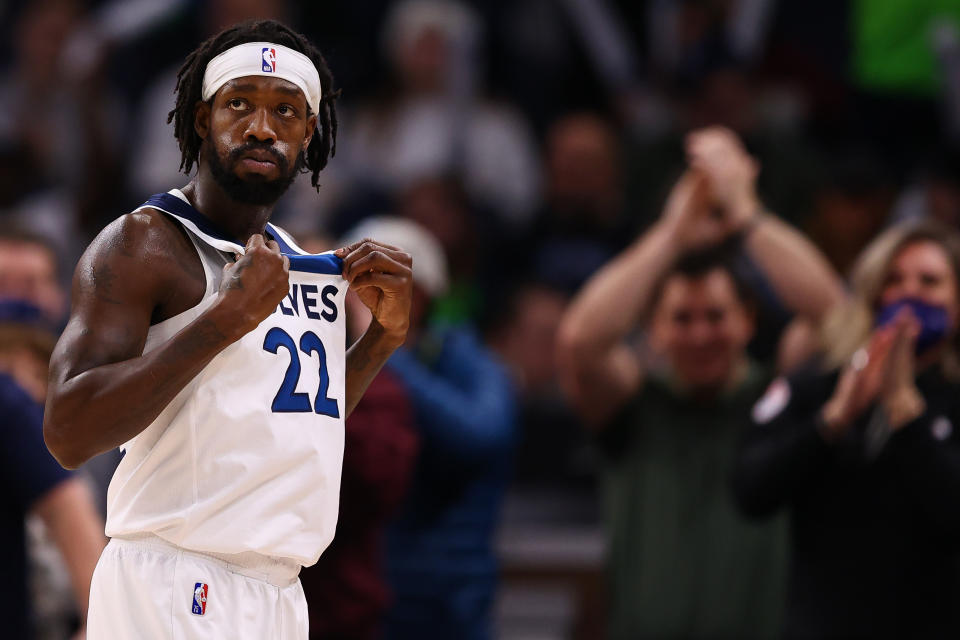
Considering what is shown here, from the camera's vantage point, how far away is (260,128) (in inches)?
111

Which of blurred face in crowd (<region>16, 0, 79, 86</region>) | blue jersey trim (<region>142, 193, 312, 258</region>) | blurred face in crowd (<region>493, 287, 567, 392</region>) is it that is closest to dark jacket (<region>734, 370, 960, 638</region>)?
blue jersey trim (<region>142, 193, 312, 258</region>)

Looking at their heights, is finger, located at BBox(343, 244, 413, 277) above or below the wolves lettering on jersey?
above

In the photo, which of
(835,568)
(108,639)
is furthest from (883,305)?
(108,639)

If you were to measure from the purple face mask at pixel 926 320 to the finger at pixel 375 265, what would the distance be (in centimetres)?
215

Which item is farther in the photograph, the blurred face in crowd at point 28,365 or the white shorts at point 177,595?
the blurred face in crowd at point 28,365

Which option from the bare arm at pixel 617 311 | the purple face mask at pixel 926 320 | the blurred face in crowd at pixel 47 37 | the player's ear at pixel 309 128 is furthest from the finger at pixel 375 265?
the blurred face in crowd at pixel 47 37

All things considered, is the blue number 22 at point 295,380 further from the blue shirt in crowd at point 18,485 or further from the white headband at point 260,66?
the blue shirt in crowd at point 18,485

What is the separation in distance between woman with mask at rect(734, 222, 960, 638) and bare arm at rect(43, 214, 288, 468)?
2.31 metres

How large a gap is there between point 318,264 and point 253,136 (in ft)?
0.94

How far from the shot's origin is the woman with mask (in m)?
Answer: 4.48

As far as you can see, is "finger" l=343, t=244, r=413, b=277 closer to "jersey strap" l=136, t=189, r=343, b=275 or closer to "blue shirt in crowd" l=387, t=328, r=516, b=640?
"jersey strap" l=136, t=189, r=343, b=275

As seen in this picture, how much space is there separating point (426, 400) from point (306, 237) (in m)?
0.70

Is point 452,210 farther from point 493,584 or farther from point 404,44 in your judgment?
point 493,584

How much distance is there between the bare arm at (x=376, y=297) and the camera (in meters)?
3.00
